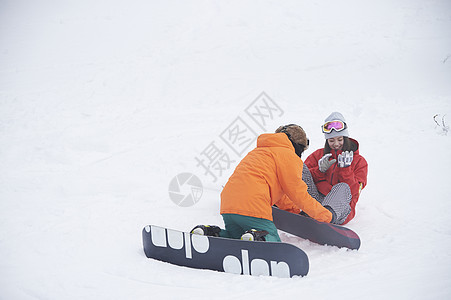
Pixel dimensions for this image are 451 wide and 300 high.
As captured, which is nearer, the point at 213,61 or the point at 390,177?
the point at 390,177

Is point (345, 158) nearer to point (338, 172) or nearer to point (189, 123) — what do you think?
point (338, 172)

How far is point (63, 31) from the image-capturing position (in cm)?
1104

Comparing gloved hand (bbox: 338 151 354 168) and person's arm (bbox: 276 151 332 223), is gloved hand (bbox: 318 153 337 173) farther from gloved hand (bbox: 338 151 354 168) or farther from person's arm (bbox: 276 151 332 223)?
person's arm (bbox: 276 151 332 223)

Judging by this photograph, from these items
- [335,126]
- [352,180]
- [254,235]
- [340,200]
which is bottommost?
[254,235]

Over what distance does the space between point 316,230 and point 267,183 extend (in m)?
0.64

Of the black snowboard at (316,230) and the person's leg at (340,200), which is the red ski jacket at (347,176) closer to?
the person's leg at (340,200)

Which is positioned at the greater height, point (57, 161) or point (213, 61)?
point (213, 61)

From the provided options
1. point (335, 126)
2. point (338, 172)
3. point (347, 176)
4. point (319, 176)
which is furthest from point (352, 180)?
point (335, 126)

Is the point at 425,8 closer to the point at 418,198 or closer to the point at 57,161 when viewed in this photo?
the point at 418,198

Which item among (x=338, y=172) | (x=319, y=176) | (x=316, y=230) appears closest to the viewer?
(x=316, y=230)

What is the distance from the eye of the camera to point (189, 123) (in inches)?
275

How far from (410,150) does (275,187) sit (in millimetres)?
3395

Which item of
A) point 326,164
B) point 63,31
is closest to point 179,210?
point 326,164

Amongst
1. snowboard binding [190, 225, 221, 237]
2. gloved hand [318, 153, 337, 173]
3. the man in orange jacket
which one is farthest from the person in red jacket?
snowboard binding [190, 225, 221, 237]
